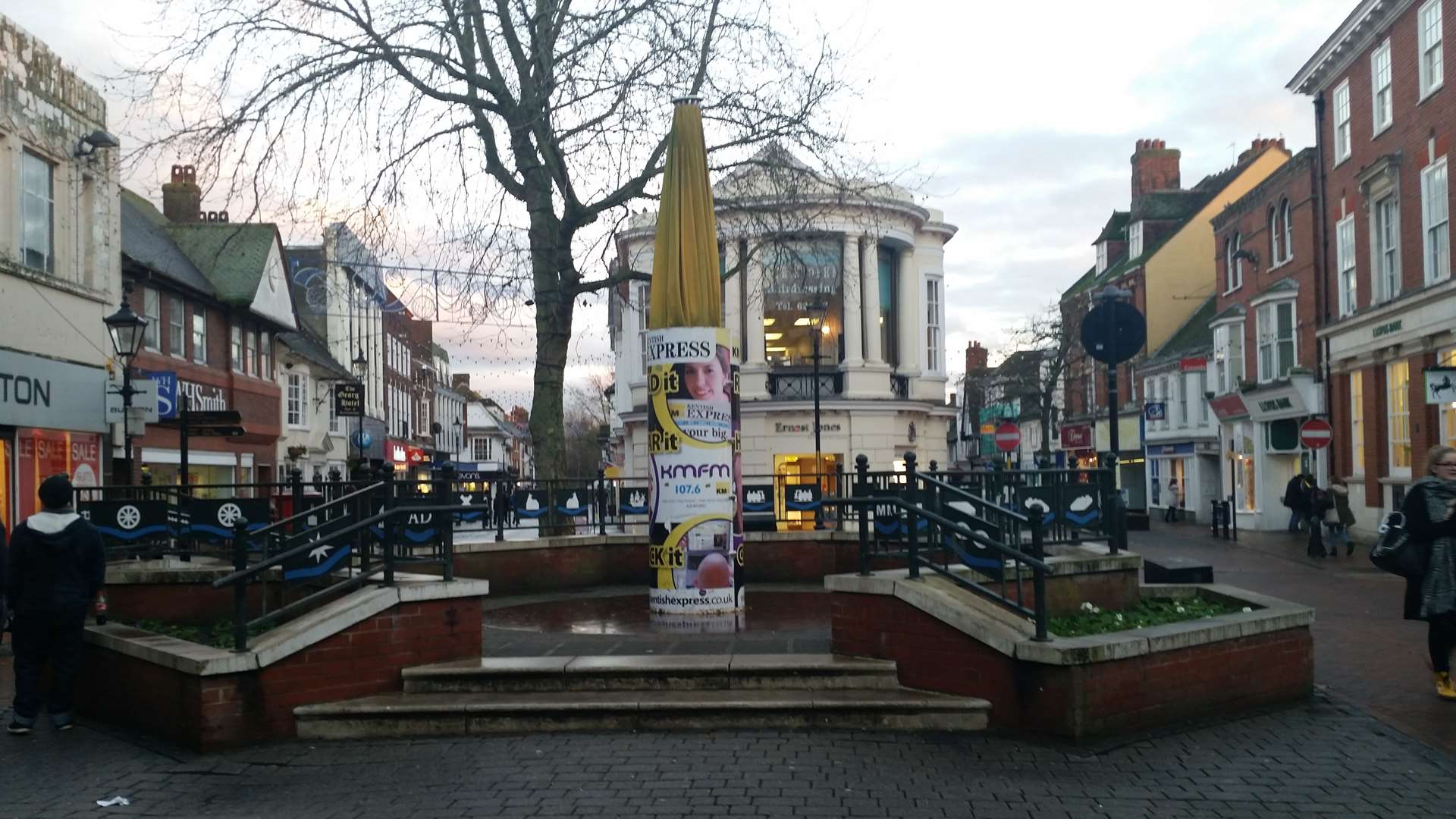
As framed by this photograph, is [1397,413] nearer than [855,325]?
Yes

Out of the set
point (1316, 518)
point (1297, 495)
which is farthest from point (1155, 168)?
point (1316, 518)

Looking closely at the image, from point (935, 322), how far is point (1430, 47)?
674 inches

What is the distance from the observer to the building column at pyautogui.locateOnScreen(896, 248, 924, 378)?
124ft

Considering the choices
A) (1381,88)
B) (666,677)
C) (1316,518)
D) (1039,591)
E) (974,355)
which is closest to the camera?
(1039,591)

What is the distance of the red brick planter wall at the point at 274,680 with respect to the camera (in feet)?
25.4

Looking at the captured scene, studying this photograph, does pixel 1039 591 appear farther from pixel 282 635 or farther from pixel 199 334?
pixel 199 334

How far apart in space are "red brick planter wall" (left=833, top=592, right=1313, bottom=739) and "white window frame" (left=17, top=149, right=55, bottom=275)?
56.7 feet

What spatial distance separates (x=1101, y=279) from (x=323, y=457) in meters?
37.1

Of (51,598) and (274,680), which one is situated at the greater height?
(51,598)

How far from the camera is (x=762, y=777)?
677 cm

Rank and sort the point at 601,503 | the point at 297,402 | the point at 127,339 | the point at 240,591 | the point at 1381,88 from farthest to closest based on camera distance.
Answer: the point at 297,402, the point at 1381,88, the point at 127,339, the point at 601,503, the point at 240,591

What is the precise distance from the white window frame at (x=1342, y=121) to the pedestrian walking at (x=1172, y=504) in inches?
751

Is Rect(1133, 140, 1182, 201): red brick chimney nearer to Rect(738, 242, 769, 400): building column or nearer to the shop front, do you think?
Rect(738, 242, 769, 400): building column

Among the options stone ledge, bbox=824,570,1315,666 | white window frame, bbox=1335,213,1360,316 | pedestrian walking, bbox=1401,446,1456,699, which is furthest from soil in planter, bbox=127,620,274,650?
white window frame, bbox=1335,213,1360,316
